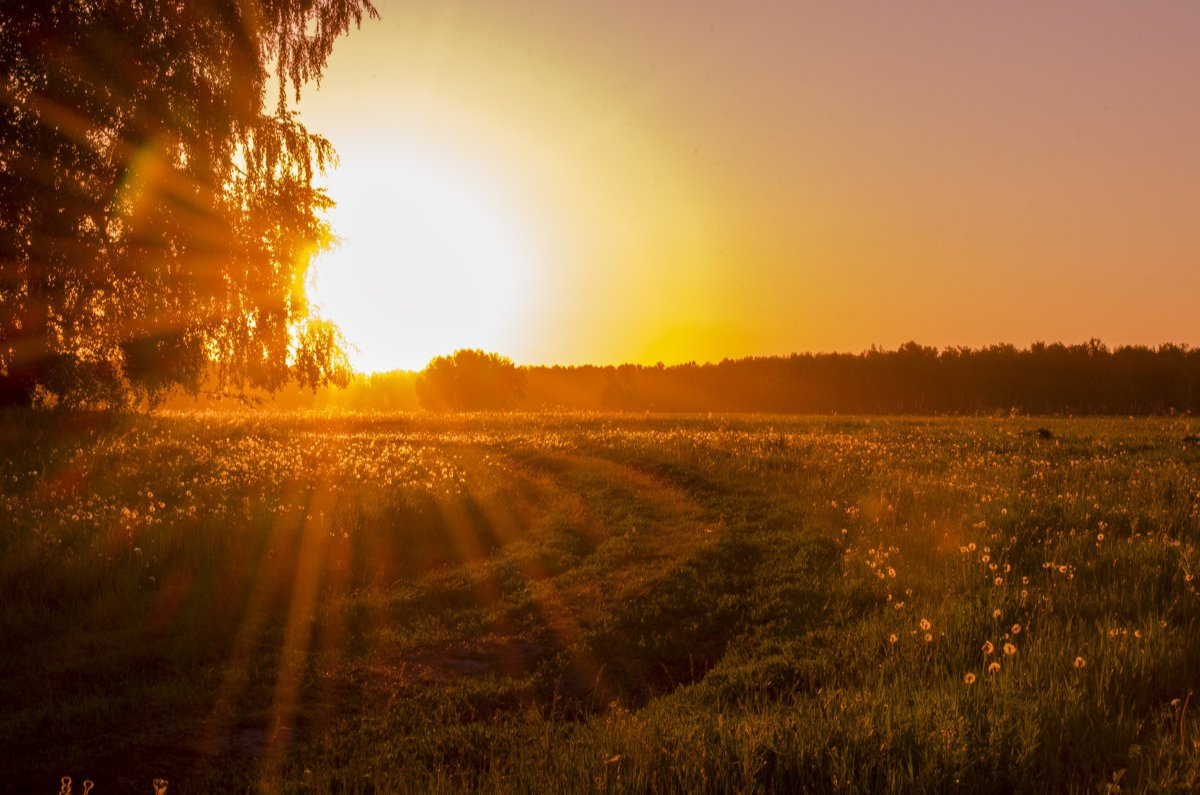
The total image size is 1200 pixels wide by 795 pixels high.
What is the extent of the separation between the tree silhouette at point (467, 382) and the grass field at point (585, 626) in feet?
267

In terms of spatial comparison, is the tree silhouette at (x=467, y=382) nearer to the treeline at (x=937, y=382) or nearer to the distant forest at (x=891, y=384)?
the distant forest at (x=891, y=384)

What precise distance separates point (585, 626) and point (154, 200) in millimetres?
12337

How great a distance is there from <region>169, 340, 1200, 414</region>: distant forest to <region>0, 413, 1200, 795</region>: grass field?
5795 cm

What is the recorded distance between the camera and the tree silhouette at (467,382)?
98812 millimetres

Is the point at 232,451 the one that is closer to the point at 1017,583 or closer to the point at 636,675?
the point at 636,675

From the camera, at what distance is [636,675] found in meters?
7.63

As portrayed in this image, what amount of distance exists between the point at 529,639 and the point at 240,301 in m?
11.7

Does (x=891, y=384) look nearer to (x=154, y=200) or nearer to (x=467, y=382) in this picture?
(x=467, y=382)

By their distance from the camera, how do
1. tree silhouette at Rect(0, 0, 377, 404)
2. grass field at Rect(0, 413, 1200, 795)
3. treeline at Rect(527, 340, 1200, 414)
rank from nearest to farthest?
1. grass field at Rect(0, 413, 1200, 795)
2. tree silhouette at Rect(0, 0, 377, 404)
3. treeline at Rect(527, 340, 1200, 414)

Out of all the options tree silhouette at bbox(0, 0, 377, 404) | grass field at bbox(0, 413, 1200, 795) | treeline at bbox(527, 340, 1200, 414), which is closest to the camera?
grass field at bbox(0, 413, 1200, 795)

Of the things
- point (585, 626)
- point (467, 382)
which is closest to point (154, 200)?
point (585, 626)

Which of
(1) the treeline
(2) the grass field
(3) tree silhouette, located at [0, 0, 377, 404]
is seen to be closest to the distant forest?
(1) the treeline

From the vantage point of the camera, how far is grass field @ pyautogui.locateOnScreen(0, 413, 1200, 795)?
4637mm

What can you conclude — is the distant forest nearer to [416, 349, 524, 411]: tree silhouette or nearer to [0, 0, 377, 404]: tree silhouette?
[416, 349, 524, 411]: tree silhouette
